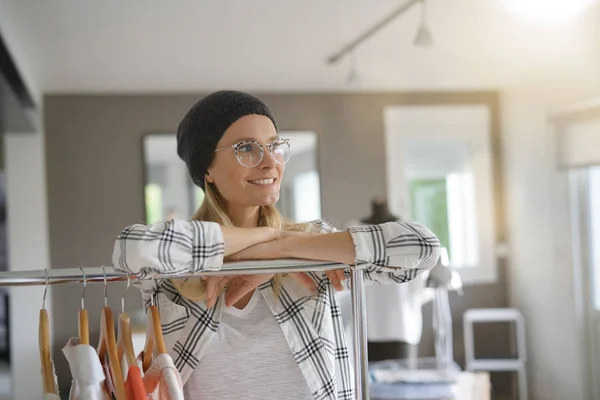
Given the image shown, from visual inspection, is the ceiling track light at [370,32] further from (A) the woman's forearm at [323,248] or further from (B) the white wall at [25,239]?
(A) the woman's forearm at [323,248]

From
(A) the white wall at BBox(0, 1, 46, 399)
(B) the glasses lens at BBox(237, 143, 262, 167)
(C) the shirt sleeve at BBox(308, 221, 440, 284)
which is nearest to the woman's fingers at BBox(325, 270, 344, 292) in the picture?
(C) the shirt sleeve at BBox(308, 221, 440, 284)

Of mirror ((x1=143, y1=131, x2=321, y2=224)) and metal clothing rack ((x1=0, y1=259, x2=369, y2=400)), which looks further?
mirror ((x1=143, y1=131, x2=321, y2=224))

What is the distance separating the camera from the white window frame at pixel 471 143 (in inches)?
233

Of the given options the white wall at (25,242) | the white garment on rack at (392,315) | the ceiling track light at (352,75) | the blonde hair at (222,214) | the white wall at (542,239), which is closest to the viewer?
the blonde hair at (222,214)

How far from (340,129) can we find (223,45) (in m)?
1.73

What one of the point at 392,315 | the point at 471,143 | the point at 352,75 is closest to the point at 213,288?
the point at 392,315

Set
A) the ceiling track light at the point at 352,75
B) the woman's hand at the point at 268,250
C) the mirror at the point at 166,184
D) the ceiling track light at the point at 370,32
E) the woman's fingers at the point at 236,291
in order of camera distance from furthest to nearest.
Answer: the mirror at the point at 166,184 → the ceiling track light at the point at 352,75 → the ceiling track light at the point at 370,32 → the woman's fingers at the point at 236,291 → the woman's hand at the point at 268,250

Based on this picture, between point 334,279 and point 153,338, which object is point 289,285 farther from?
point 153,338

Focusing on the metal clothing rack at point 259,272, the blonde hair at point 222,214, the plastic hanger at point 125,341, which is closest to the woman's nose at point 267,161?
the blonde hair at point 222,214

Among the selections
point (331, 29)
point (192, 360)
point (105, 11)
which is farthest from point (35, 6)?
point (192, 360)

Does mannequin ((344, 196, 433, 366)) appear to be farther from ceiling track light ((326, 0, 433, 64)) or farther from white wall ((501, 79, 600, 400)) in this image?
white wall ((501, 79, 600, 400))

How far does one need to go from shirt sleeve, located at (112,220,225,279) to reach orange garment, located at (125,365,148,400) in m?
0.14

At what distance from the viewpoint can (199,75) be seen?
5098mm

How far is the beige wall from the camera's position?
216 inches
